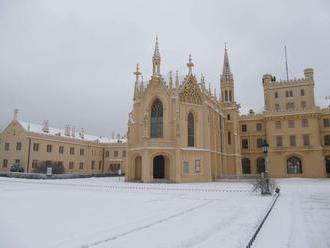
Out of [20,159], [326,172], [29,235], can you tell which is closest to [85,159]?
[20,159]

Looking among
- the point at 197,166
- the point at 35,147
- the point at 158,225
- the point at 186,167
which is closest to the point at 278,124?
the point at 197,166

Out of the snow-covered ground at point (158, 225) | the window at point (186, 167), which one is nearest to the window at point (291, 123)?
the window at point (186, 167)

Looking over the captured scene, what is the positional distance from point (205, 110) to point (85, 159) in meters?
37.7

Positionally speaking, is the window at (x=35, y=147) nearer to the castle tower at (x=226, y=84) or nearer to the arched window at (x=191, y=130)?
the arched window at (x=191, y=130)

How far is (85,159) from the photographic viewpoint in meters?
71.5

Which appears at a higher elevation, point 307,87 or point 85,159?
point 307,87

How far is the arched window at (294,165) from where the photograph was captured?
53312 millimetres

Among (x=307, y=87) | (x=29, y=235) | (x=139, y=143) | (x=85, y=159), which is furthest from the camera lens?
(x=85, y=159)

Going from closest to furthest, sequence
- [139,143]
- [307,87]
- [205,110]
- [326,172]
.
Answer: [139,143], [205,110], [326,172], [307,87]

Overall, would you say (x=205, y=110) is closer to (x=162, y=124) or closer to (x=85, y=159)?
(x=162, y=124)

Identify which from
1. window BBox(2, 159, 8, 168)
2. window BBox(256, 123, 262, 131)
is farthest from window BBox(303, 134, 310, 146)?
window BBox(2, 159, 8, 168)

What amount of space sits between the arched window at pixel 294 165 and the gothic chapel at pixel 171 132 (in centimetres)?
1470

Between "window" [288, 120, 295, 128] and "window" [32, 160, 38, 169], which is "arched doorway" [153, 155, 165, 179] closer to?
"window" [288, 120, 295, 128]

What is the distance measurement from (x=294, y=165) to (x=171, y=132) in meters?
25.5
